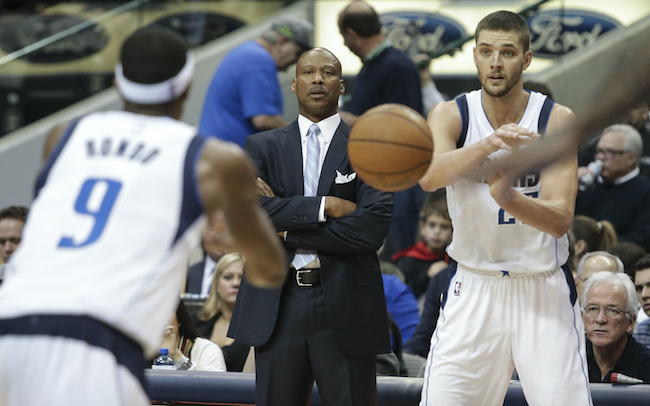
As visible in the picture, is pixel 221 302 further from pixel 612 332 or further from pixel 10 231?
pixel 612 332

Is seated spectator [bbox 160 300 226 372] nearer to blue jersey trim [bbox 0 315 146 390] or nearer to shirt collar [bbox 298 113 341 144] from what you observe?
shirt collar [bbox 298 113 341 144]

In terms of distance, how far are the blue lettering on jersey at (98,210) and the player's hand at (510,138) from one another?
204 centimetres

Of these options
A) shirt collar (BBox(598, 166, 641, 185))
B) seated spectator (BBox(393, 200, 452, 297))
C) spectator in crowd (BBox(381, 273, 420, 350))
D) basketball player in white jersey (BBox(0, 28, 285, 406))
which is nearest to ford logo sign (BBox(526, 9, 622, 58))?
shirt collar (BBox(598, 166, 641, 185))

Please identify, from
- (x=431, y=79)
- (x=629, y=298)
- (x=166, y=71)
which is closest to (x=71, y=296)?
(x=166, y=71)

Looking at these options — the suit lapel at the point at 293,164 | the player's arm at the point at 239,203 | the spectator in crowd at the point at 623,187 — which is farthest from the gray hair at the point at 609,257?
the player's arm at the point at 239,203

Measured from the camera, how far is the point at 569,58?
9.84 m

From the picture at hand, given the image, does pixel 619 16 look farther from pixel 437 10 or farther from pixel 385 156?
pixel 385 156

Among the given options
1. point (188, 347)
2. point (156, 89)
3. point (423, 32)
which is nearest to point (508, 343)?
point (156, 89)

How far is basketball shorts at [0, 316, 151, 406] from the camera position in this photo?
2.66 meters

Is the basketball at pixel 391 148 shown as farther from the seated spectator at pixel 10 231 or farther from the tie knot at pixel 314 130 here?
the seated spectator at pixel 10 231

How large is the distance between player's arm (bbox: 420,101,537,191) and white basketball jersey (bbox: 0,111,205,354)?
173cm

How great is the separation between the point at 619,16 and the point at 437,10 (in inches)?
79.6

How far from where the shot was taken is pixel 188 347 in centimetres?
631

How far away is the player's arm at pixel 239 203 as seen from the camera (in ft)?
9.68
